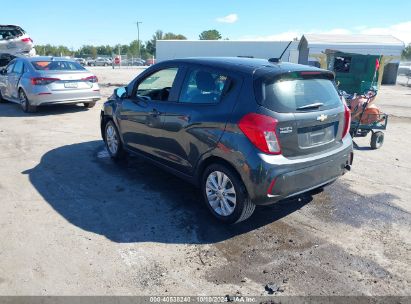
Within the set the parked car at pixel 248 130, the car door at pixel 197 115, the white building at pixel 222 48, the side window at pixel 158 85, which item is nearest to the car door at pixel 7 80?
the side window at pixel 158 85

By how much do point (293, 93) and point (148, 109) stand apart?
207cm

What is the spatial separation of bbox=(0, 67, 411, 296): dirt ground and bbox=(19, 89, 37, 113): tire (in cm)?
468

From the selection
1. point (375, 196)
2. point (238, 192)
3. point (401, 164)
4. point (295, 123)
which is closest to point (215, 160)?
point (238, 192)

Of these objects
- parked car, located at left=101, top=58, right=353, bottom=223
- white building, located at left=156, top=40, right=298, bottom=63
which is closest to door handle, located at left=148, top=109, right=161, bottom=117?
parked car, located at left=101, top=58, right=353, bottom=223

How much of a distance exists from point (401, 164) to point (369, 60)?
4800mm

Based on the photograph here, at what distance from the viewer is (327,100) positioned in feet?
13.4

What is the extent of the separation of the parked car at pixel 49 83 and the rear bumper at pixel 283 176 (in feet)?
25.7

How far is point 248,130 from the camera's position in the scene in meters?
3.53

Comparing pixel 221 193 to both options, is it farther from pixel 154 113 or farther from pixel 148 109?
pixel 148 109

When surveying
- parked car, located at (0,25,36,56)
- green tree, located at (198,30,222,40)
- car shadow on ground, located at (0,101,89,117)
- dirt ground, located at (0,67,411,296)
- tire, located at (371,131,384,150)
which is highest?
green tree, located at (198,30,222,40)

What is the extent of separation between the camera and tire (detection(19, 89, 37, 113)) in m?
10.1

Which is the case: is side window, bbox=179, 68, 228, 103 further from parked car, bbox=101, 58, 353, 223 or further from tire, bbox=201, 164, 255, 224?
tire, bbox=201, 164, 255, 224

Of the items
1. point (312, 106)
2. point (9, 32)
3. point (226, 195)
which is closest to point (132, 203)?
point (226, 195)

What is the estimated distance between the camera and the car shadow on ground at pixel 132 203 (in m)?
3.89
